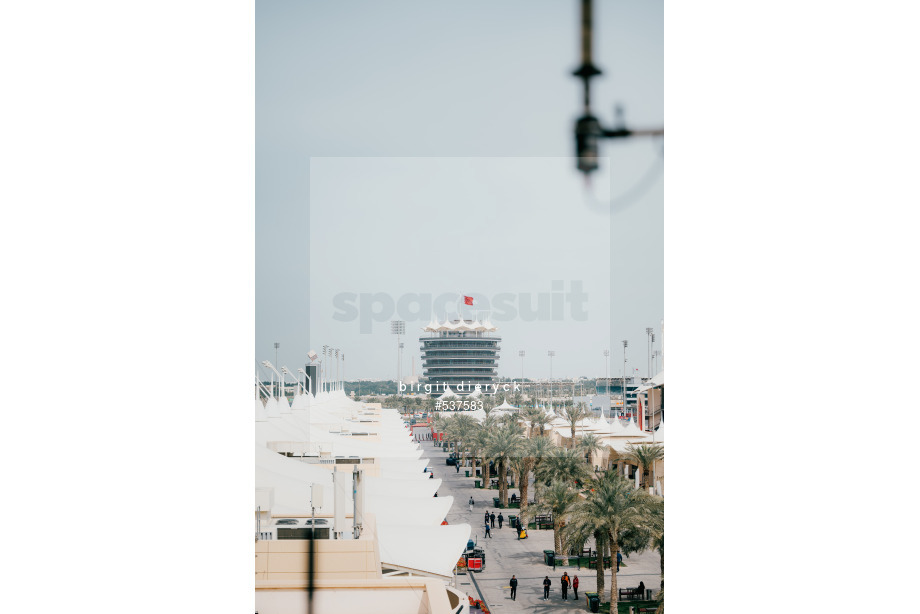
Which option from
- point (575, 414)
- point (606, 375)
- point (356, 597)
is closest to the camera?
point (356, 597)

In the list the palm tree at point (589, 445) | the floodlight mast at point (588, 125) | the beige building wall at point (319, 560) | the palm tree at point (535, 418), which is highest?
the floodlight mast at point (588, 125)

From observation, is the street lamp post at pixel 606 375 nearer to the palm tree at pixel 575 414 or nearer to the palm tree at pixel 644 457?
the palm tree at pixel 575 414

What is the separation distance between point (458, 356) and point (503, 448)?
2585 millimetres

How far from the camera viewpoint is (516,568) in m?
7.44

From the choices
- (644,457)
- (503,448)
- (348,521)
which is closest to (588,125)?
(348,521)

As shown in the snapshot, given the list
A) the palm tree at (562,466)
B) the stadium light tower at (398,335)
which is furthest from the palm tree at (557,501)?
the stadium light tower at (398,335)

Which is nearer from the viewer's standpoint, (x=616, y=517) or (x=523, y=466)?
(x=616, y=517)

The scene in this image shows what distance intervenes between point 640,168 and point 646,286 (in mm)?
838

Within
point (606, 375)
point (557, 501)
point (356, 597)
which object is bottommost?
point (557, 501)

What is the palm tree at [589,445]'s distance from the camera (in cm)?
792

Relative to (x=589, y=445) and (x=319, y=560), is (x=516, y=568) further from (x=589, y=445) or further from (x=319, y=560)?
(x=319, y=560)

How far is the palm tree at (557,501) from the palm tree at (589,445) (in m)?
0.43
